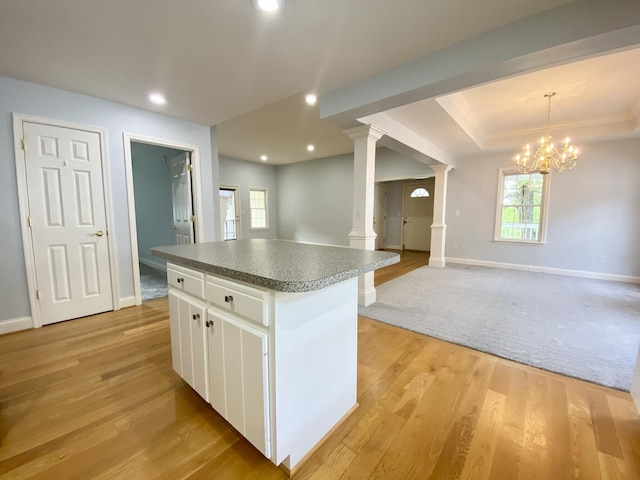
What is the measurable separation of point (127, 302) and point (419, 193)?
7.55 metres

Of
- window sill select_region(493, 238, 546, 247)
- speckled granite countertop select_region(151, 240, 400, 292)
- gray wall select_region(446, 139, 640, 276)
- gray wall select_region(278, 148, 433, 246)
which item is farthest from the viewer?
gray wall select_region(278, 148, 433, 246)


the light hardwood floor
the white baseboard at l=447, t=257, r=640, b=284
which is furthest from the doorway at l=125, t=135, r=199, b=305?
the white baseboard at l=447, t=257, r=640, b=284

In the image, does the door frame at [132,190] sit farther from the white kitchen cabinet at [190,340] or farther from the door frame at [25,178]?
the white kitchen cabinet at [190,340]

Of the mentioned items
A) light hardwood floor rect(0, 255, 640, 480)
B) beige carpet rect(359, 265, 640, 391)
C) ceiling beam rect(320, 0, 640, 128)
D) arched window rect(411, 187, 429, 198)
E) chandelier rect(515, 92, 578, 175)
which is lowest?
light hardwood floor rect(0, 255, 640, 480)

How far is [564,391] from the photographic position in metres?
1.70

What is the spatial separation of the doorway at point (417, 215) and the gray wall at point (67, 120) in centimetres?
636

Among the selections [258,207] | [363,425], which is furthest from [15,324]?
[258,207]

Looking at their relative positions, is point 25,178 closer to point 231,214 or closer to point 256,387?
point 256,387

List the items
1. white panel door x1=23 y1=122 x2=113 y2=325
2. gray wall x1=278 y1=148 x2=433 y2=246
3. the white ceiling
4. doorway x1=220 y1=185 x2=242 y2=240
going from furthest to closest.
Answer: doorway x1=220 y1=185 x2=242 y2=240
gray wall x1=278 y1=148 x2=433 y2=246
white panel door x1=23 y1=122 x2=113 y2=325
the white ceiling

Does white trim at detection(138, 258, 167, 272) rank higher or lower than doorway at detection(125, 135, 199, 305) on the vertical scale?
lower

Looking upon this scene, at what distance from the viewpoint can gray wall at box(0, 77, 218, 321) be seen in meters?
2.42

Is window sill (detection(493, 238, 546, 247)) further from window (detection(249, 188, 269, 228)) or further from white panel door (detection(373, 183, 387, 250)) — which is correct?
window (detection(249, 188, 269, 228))

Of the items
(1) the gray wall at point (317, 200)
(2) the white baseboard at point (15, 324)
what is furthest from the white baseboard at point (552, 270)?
(2) the white baseboard at point (15, 324)

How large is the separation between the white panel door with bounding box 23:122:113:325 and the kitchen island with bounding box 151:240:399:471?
6.84 ft
